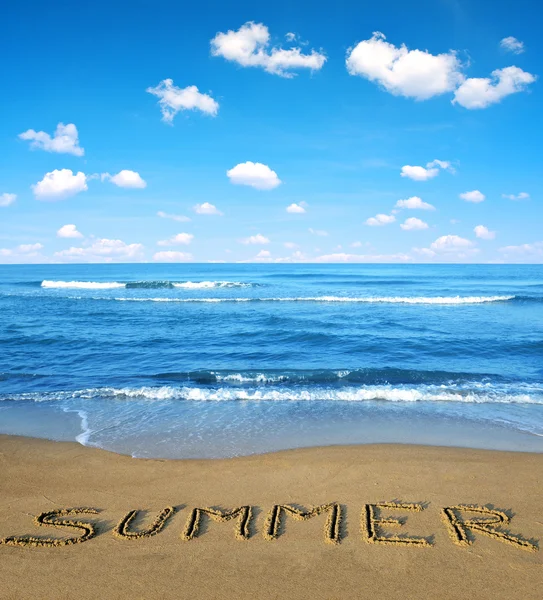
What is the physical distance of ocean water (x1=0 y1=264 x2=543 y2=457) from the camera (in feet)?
31.6

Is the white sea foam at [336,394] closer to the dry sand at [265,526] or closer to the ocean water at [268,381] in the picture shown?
the ocean water at [268,381]

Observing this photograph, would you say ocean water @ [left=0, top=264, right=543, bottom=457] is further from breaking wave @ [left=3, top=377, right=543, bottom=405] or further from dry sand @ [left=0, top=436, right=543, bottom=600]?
dry sand @ [left=0, top=436, right=543, bottom=600]

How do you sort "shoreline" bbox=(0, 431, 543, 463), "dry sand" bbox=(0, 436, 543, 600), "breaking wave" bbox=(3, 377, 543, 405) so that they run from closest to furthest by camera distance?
"dry sand" bbox=(0, 436, 543, 600) < "shoreline" bbox=(0, 431, 543, 463) < "breaking wave" bbox=(3, 377, 543, 405)

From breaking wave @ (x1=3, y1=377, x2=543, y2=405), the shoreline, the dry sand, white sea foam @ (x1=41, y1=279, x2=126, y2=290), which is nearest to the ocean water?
breaking wave @ (x1=3, y1=377, x2=543, y2=405)

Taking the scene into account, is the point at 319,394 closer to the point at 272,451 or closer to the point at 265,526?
the point at 272,451

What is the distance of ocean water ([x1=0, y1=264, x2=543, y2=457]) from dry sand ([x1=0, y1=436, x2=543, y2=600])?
3.36 feet

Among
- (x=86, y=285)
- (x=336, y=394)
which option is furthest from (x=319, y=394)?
(x=86, y=285)

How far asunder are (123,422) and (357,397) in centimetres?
674

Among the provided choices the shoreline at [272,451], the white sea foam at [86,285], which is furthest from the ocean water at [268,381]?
the white sea foam at [86,285]

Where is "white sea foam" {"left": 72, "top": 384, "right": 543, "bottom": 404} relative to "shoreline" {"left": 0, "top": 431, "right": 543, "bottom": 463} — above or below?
above

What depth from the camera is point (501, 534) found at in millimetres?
5621

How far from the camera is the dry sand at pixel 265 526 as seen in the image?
4.73m

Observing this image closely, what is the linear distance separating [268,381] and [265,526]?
27.5 ft

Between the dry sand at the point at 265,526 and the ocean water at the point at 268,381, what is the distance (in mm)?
1024
